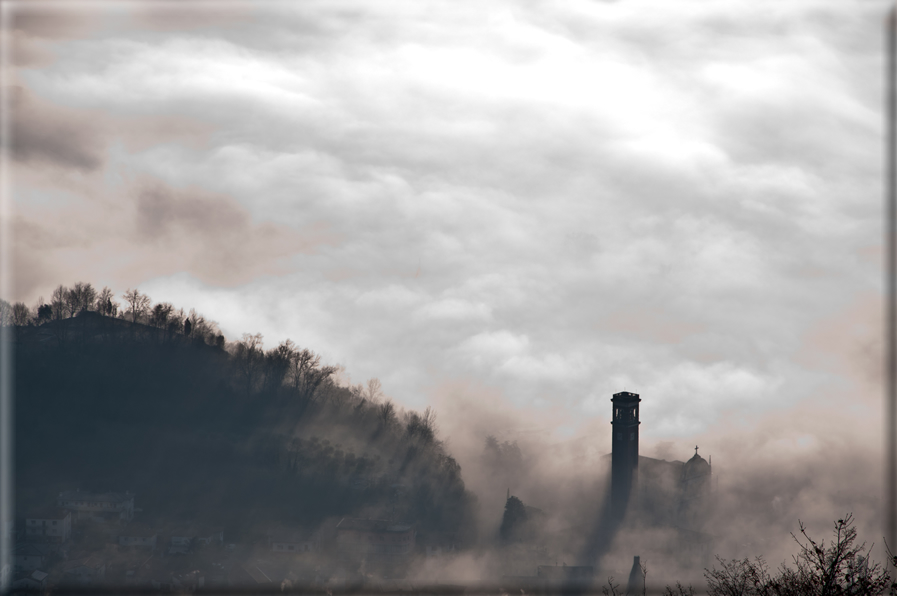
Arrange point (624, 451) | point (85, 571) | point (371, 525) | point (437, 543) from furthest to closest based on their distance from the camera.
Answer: point (437, 543), point (371, 525), point (85, 571), point (624, 451)

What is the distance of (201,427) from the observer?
85.7 m

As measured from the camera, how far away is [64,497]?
7344cm

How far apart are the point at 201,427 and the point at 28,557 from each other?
2332cm

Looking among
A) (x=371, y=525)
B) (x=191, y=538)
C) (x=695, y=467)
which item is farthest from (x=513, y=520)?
(x=191, y=538)

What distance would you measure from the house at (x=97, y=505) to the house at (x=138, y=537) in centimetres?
171

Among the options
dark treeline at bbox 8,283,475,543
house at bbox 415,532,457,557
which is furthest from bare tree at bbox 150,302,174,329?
house at bbox 415,532,457,557

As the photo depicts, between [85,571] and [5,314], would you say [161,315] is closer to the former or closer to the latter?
[5,314]

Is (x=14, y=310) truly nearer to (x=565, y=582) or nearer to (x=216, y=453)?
(x=216, y=453)

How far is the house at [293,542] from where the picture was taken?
70312 mm

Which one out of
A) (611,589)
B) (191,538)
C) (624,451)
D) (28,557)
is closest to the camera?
(611,589)

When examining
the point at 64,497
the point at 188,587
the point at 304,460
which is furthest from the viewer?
the point at 304,460

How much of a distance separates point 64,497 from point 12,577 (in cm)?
1243

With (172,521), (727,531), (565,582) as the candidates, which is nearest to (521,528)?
(565,582)

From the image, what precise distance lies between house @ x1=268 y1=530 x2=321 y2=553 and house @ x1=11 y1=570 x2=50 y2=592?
59.3 ft
